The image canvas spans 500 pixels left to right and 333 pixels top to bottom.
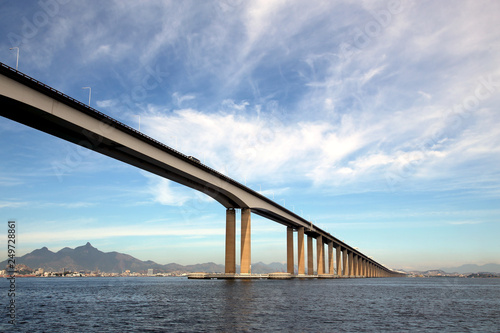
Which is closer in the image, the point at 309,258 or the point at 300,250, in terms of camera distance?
the point at 300,250

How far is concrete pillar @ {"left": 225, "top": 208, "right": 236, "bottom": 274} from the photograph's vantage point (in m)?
91.9

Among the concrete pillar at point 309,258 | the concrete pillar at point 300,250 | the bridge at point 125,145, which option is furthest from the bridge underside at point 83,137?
the concrete pillar at point 309,258

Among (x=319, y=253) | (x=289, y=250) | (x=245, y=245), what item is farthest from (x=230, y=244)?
(x=319, y=253)

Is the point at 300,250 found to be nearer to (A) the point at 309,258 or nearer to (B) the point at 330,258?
(A) the point at 309,258

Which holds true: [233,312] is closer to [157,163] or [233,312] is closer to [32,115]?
[32,115]

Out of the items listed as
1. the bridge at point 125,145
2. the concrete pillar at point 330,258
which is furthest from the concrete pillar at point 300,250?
the concrete pillar at point 330,258

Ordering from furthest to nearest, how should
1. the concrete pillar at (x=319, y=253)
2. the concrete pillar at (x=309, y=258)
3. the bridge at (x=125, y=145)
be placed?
the concrete pillar at (x=319, y=253)
the concrete pillar at (x=309, y=258)
the bridge at (x=125, y=145)

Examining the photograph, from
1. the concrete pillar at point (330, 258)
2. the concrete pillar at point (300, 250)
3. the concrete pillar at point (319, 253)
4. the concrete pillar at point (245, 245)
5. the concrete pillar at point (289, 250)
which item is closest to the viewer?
the concrete pillar at point (245, 245)

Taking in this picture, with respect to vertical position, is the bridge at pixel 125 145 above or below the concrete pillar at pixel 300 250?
above

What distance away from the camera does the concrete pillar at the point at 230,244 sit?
91.9m

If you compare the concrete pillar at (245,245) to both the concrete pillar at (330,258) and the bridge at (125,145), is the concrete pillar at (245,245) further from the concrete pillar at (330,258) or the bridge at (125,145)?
the concrete pillar at (330,258)

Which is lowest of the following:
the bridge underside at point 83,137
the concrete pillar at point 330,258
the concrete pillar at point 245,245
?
the concrete pillar at point 330,258

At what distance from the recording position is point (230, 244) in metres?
92.1

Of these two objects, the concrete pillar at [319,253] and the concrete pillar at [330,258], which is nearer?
the concrete pillar at [319,253]
